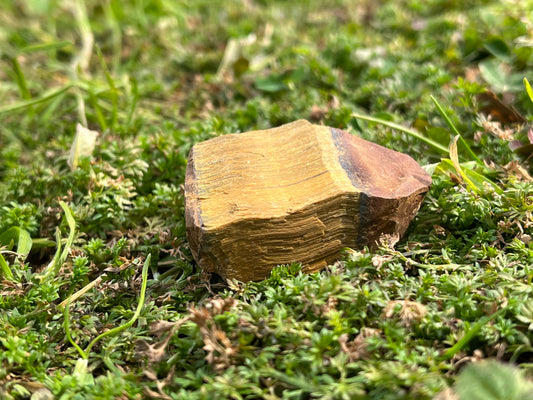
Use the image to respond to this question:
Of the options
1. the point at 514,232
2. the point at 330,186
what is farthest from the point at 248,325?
the point at 514,232

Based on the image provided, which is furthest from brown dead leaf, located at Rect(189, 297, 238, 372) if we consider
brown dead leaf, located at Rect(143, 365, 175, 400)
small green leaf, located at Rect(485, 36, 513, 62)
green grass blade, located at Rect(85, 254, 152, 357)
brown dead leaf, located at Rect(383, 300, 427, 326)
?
small green leaf, located at Rect(485, 36, 513, 62)

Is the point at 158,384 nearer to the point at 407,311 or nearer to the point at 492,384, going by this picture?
the point at 407,311

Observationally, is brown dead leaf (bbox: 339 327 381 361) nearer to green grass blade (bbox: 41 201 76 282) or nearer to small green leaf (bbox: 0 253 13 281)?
green grass blade (bbox: 41 201 76 282)

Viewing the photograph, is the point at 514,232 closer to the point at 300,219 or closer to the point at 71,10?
the point at 300,219

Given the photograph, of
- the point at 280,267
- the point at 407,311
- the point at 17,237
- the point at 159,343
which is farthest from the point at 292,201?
the point at 17,237

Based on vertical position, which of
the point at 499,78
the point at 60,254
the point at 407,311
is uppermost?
the point at 499,78

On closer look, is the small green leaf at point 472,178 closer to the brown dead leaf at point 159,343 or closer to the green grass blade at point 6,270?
the brown dead leaf at point 159,343

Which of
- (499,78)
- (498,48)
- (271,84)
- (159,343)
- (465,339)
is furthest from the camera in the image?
(271,84)
